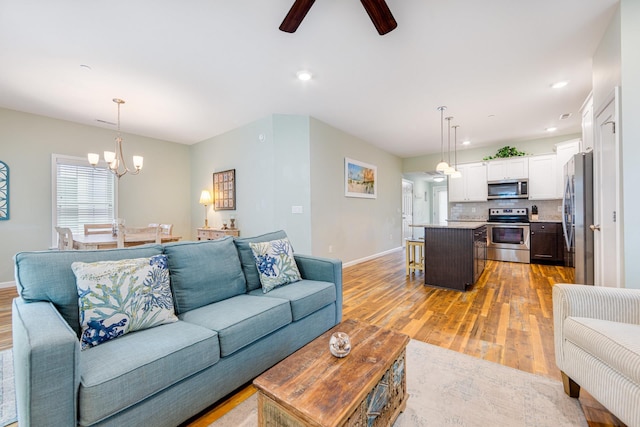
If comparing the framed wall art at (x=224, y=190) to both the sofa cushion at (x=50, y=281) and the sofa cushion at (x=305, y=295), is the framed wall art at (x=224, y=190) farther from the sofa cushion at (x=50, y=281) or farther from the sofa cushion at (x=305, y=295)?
the sofa cushion at (x=50, y=281)

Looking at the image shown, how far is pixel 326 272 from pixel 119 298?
152 cm

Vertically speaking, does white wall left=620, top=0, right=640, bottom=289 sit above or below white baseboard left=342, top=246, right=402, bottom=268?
above

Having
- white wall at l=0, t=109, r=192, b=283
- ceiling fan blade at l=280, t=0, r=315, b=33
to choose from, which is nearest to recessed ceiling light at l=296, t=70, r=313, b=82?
ceiling fan blade at l=280, t=0, r=315, b=33

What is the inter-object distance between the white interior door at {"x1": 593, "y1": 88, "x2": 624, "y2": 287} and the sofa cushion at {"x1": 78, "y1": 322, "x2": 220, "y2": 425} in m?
3.04

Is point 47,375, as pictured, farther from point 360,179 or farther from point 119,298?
Answer: point 360,179

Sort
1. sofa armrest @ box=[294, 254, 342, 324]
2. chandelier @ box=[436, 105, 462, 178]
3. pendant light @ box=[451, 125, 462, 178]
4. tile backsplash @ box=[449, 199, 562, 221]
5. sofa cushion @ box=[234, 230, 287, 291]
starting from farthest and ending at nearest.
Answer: tile backsplash @ box=[449, 199, 562, 221]
pendant light @ box=[451, 125, 462, 178]
chandelier @ box=[436, 105, 462, 178]
sofa armrest @ box=[294, 254, 342, 324]
sofa cushion @ box=[234, 230, 287, 291]

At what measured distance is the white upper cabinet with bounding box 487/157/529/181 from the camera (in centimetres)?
571

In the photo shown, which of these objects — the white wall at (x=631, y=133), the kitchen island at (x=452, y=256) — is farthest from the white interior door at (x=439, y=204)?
the white wall at (x=631, y=133)

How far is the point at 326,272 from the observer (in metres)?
2.46

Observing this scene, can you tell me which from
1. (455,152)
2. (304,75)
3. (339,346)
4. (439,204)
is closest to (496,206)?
(455,152)

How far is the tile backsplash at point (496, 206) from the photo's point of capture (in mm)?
5688

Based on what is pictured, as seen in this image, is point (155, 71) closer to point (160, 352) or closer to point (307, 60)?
point (307, 60)

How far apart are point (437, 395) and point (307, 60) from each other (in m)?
3.06

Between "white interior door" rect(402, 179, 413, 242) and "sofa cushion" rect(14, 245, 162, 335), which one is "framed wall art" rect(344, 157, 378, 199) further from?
"sofa cushion" rect(14, 245, 162, 335)
